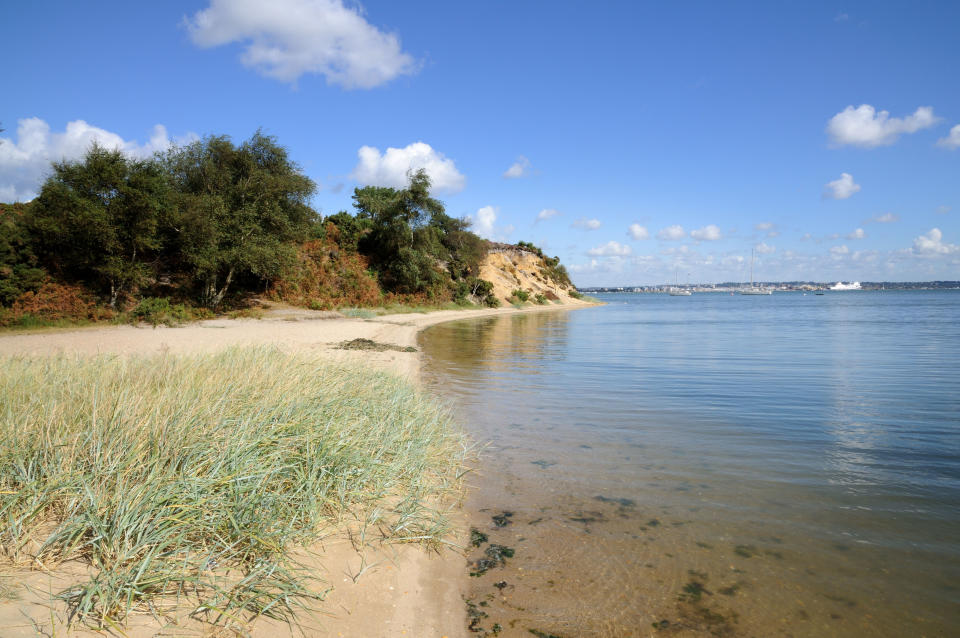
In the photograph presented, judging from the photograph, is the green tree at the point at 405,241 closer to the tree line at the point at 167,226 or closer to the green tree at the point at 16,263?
the tree line at the point at 167,226

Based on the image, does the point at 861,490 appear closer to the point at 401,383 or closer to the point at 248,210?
the point at 401,383

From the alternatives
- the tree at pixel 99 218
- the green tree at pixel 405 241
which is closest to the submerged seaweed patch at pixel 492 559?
the tree at pixel 99 218

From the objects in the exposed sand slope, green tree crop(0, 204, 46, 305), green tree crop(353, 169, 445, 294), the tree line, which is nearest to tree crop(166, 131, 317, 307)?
the tree line

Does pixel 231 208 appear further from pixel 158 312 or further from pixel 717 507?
pixel 717 507

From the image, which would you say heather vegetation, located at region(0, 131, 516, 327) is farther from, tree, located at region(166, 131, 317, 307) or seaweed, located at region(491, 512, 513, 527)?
seaweed, located at region(491, 512, 513, 527)

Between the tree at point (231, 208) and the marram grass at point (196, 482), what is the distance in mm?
19741

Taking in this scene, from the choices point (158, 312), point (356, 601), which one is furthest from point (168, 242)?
point (356, 601)

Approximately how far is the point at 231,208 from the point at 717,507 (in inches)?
1051

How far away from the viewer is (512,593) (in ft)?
12.4

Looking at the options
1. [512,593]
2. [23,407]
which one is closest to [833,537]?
[512,593]

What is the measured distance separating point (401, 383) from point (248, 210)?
810 inches

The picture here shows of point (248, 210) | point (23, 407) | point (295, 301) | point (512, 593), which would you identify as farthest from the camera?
point (295, 301)

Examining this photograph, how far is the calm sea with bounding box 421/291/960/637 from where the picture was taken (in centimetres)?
361

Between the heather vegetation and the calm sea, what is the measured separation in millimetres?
17727
